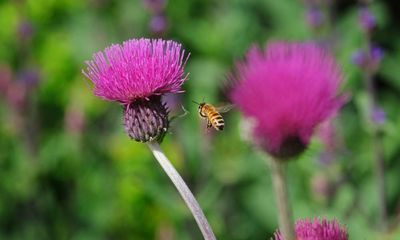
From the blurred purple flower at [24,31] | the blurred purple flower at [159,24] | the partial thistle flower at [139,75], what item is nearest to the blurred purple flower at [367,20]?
the blurred purple flower at [159,24]

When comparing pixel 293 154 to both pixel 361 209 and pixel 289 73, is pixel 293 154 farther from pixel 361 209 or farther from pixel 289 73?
pixel 361 209

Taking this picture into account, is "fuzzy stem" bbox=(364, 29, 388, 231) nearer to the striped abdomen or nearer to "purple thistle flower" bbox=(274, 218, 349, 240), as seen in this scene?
the striped abdomen

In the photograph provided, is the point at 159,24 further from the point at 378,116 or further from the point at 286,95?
the point at 286,95

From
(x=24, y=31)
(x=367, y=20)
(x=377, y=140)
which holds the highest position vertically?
(x=24, y=31)

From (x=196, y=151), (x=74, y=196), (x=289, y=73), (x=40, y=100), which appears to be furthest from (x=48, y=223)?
(x=289, y=73)

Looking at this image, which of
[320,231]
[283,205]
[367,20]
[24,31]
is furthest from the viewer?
[24,31]

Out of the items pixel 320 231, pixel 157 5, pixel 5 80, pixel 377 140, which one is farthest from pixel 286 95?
pixel 5 80
